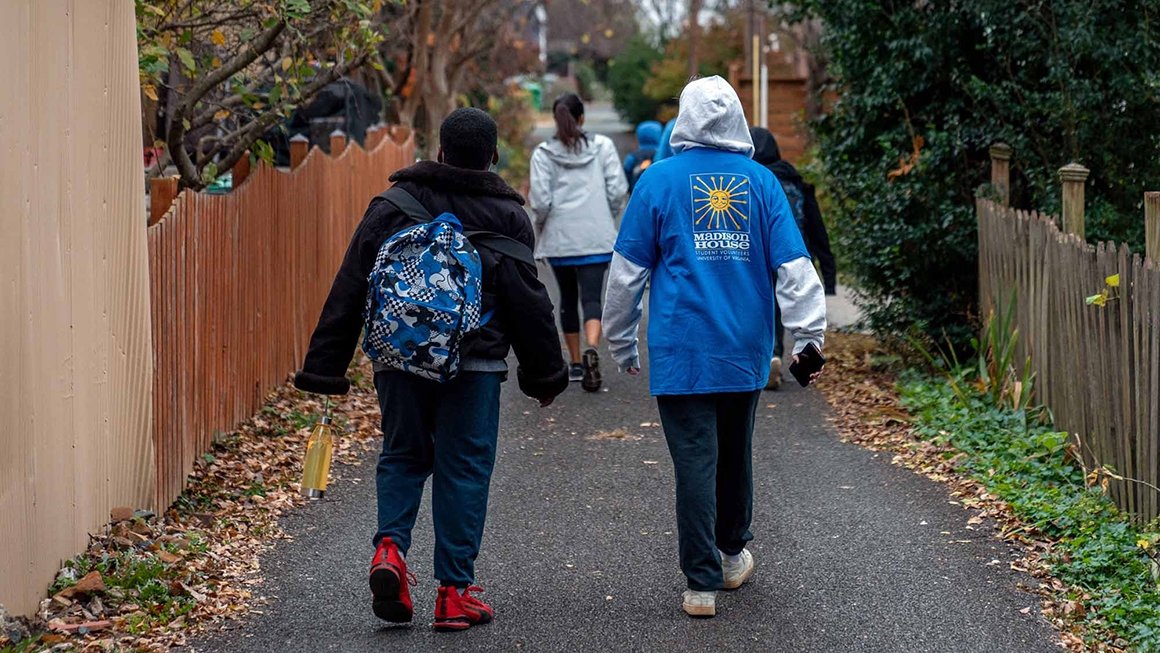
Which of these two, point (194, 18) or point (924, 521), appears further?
point (194, 18)

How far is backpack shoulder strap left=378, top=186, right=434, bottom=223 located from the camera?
490 cm

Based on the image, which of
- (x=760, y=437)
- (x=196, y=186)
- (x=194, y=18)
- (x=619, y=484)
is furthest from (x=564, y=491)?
(x=194, y=18)

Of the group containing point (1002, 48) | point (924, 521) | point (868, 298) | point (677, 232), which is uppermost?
point (1002, 48)

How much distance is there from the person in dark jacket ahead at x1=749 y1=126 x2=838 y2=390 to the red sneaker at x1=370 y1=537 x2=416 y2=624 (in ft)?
15.5

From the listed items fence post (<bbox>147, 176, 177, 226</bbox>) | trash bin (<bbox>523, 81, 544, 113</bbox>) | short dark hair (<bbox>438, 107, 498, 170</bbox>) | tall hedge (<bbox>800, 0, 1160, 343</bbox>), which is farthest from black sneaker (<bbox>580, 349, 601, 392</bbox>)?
trash bin (<bbox>523, 81, 544, 113</bbox>)

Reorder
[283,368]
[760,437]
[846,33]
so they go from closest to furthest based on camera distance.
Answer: [760,437], [283,368], [846,33]

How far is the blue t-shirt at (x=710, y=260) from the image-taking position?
16.7 ft

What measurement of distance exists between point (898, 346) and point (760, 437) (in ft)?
7.47

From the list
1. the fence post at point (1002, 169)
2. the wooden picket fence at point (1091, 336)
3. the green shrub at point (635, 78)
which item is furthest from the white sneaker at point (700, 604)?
the green shrub at point (635, 78)

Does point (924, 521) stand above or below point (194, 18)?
below

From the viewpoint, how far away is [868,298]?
413 inches

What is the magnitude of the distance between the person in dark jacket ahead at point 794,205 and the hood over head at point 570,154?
1.05 metres

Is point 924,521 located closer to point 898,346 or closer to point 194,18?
point 898,346

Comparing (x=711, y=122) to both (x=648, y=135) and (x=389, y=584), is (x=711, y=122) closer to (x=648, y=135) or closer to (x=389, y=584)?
(x=389, y=584)
